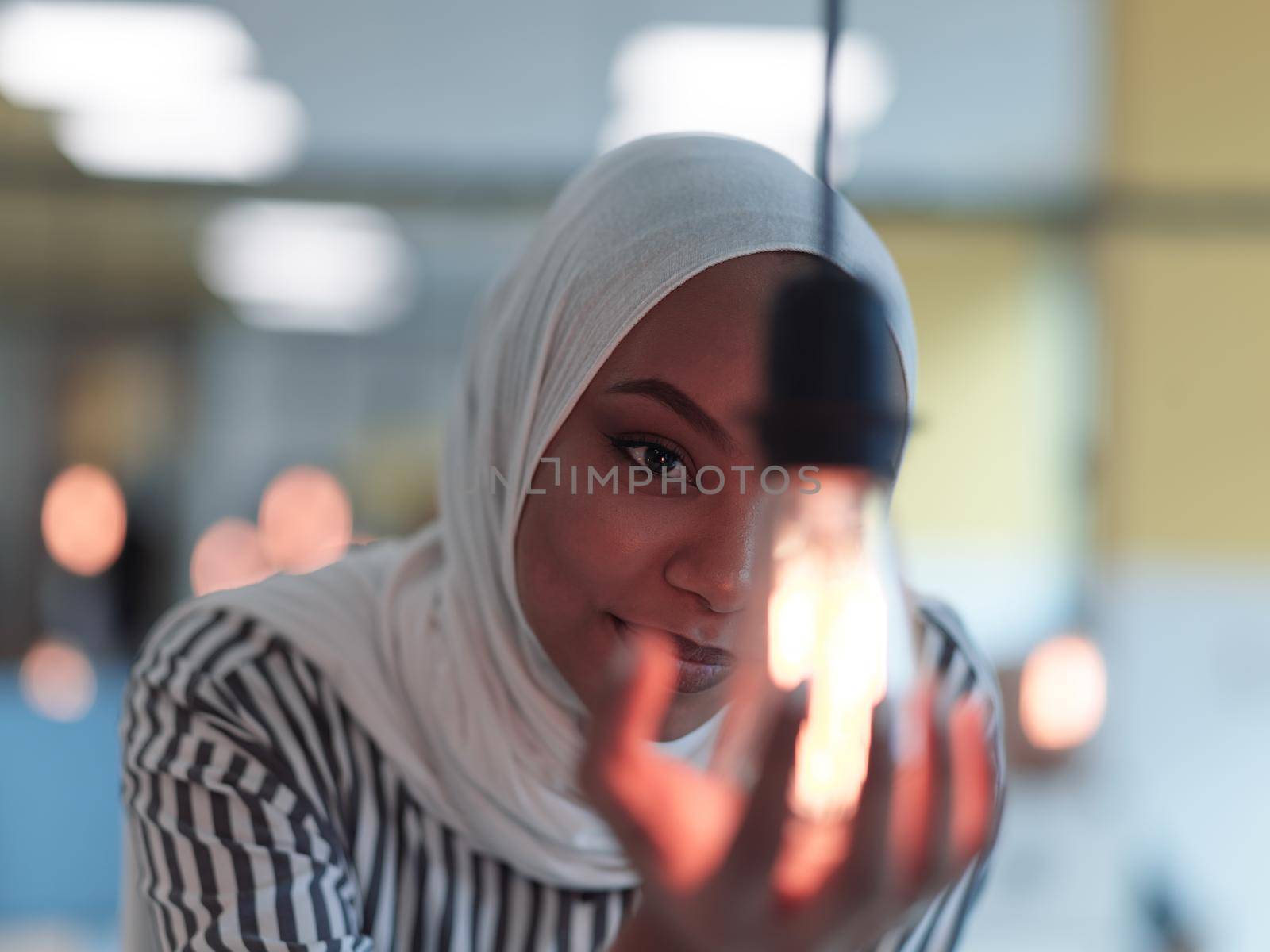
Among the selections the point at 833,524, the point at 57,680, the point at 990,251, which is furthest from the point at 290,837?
the point at 57,680

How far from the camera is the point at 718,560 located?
360 millimetres

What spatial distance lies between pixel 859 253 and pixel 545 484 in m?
0.17

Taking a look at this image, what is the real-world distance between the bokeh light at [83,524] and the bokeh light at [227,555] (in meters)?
0.22

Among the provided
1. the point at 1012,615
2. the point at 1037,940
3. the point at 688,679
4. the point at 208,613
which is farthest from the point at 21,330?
the point at 688,679

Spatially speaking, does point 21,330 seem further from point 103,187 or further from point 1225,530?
point 1225,530

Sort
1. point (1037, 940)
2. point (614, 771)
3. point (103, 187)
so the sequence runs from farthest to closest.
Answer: point (103, 187) → point (1037, 940) → point (614, 771)

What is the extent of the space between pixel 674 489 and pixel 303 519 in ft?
7.94

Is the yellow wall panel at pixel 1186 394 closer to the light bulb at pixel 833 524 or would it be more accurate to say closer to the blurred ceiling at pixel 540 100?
the blurred ceiling at pixel 540 100

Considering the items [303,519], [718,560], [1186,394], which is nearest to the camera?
[718,560]

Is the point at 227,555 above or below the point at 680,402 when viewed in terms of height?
below

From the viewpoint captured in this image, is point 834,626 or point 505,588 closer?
point 834,626

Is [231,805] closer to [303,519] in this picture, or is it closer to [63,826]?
[63,826]

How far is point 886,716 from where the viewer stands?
0.85ft

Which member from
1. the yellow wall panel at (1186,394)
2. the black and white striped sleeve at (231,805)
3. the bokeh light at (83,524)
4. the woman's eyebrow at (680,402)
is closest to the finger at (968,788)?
the woman's eyebrow at (680,402)
